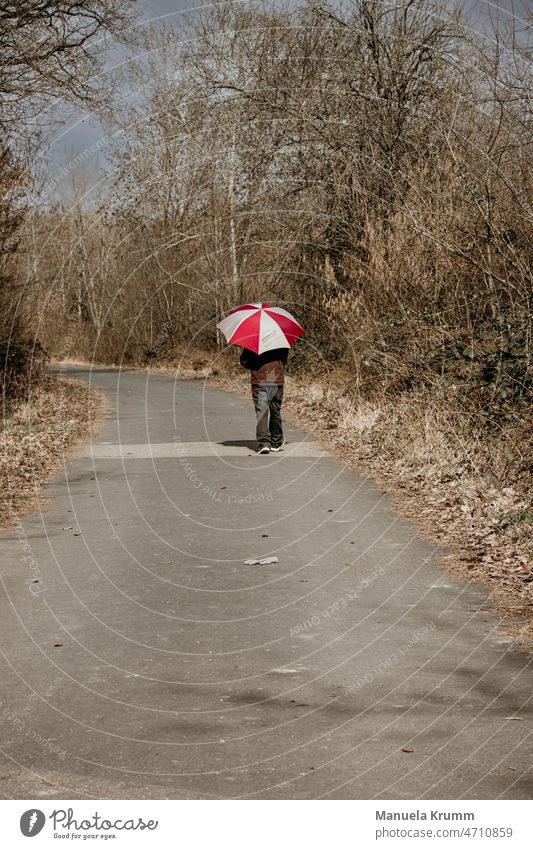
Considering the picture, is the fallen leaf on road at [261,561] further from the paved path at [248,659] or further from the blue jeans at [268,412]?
the blue jeans at [268,412]

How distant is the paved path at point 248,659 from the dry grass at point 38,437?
0.79 m

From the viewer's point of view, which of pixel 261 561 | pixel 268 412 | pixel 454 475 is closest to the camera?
pixel 261 561

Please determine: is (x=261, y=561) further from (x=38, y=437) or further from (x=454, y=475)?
(x=38, y=437)

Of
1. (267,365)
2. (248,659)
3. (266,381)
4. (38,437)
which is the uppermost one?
(267,365)

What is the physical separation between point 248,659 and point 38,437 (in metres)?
12.4

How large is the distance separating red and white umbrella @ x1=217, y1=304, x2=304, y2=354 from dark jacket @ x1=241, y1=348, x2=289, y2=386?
8.0 inches

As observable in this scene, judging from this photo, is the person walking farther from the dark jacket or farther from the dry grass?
the dry grass

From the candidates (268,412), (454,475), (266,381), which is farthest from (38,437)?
(454,475)

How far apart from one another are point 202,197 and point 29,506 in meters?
25.5

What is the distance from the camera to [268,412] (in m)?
16.6

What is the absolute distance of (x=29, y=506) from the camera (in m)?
12.7

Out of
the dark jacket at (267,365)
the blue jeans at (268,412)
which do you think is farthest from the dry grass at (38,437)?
the dark jacket at (267,365)

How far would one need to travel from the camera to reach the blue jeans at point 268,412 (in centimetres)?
1645
